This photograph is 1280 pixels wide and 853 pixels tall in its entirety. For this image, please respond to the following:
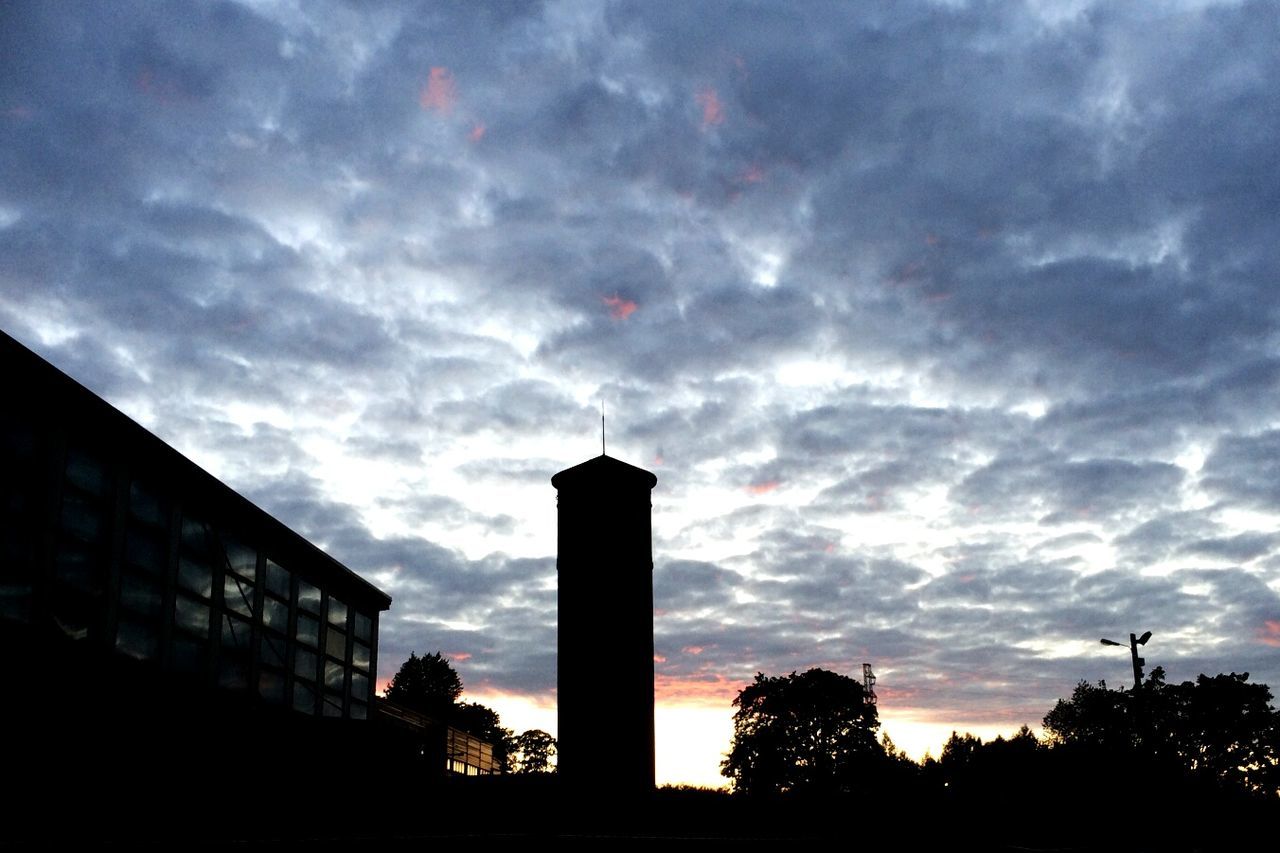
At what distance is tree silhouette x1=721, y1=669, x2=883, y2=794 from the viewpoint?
7806cm

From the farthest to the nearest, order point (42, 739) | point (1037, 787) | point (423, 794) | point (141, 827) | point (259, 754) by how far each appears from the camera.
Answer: point (1037, 787) → point (259, 754) → point (423, 794) → point (42, 739) → point (141, 827)

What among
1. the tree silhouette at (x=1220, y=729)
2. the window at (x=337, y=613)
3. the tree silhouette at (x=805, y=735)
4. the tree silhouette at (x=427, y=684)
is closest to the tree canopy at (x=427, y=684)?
the tree silhouette at (x=427, y=684)

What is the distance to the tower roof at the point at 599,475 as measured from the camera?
117 feet

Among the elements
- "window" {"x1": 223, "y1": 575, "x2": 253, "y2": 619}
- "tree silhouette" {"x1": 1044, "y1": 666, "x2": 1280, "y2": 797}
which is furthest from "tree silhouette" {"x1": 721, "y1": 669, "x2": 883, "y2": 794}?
"window" {"x1": 223, "y1": 575, "x2": 253, "y2": 619}

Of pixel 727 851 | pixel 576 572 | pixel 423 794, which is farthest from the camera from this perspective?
pixel 576 572

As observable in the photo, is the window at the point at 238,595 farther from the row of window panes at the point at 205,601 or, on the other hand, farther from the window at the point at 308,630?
the window at the point at 308,630

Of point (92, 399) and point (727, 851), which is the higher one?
point (92, 399)

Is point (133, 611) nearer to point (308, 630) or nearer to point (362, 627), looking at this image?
point (308, 630)

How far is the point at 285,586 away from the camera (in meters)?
31.2

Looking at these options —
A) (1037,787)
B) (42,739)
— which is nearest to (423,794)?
(42,739)

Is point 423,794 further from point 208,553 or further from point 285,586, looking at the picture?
point 285,586

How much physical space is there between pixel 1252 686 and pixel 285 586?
89653mm

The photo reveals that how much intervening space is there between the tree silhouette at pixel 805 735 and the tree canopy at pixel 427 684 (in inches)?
1986

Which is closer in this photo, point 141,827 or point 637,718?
point 141,827
